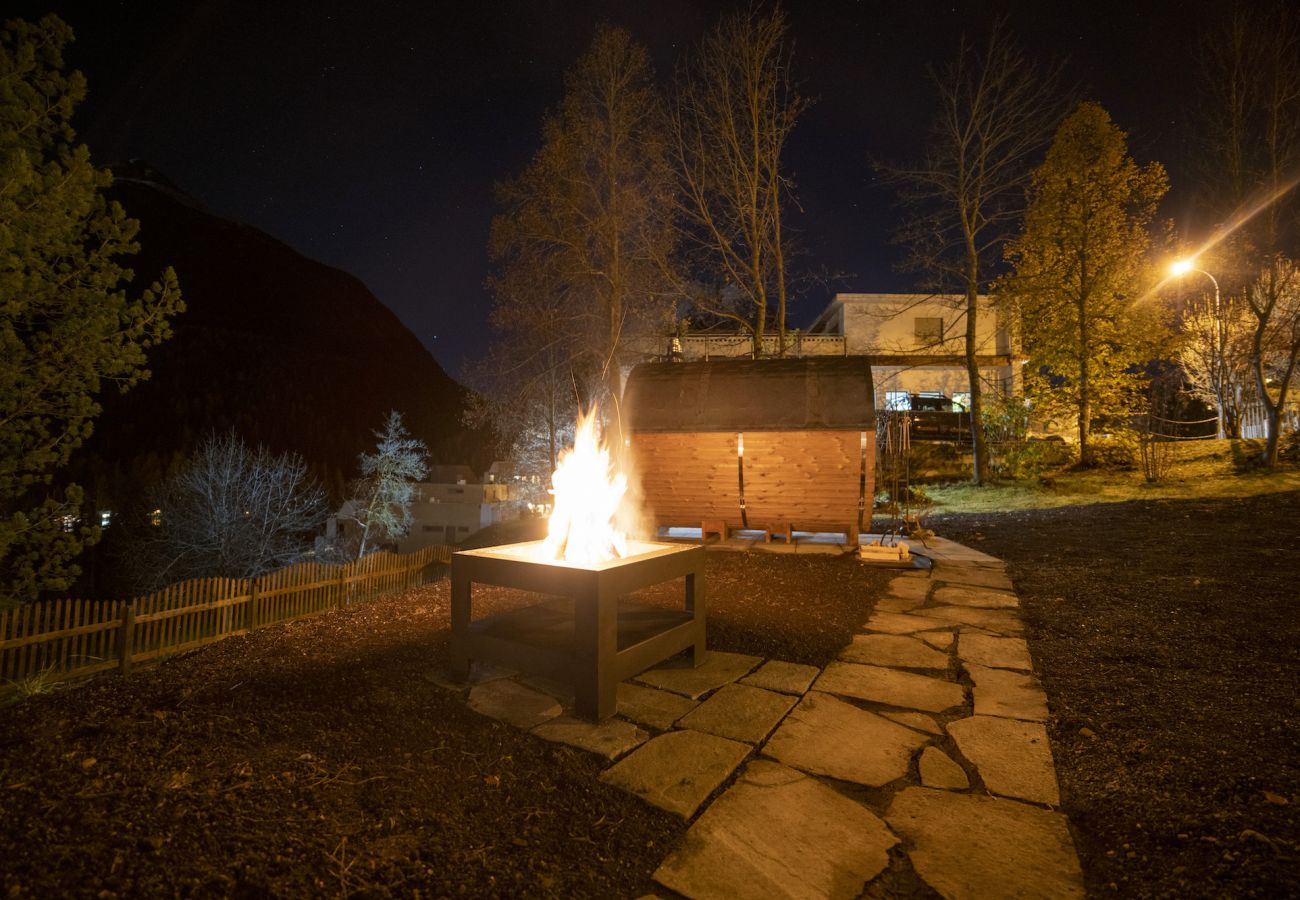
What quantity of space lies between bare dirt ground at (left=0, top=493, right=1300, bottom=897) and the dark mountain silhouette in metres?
41.3

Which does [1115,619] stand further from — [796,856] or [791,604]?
[796,856]

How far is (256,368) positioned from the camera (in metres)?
91.2

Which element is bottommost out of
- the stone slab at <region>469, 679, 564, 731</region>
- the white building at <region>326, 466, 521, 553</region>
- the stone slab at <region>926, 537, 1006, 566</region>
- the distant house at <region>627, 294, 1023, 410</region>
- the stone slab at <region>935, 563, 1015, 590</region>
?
the white building at <region>326, 466, 521, 553</region>

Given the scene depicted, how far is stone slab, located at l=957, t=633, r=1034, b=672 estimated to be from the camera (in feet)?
15.2

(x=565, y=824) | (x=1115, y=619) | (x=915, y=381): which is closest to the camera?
(x=565, y=824)

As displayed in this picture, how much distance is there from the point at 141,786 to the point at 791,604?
5.48 m

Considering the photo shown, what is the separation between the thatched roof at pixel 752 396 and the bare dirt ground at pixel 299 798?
7.17 metres

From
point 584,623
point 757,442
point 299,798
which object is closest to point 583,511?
point 584,623

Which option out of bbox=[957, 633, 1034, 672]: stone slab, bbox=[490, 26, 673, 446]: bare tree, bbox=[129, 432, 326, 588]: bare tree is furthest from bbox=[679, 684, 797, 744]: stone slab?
bbox=[129, 432, 326, 588]: bare tree

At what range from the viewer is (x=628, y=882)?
2.20 meters

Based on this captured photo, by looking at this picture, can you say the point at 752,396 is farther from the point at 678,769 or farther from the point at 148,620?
the point at 148,620

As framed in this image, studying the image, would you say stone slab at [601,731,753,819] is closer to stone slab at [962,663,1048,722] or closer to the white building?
stone slab at [962,663,1048,722]

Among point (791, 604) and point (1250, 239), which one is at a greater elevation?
point (1250, 239)

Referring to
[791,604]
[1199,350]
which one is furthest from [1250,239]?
[791,604]
